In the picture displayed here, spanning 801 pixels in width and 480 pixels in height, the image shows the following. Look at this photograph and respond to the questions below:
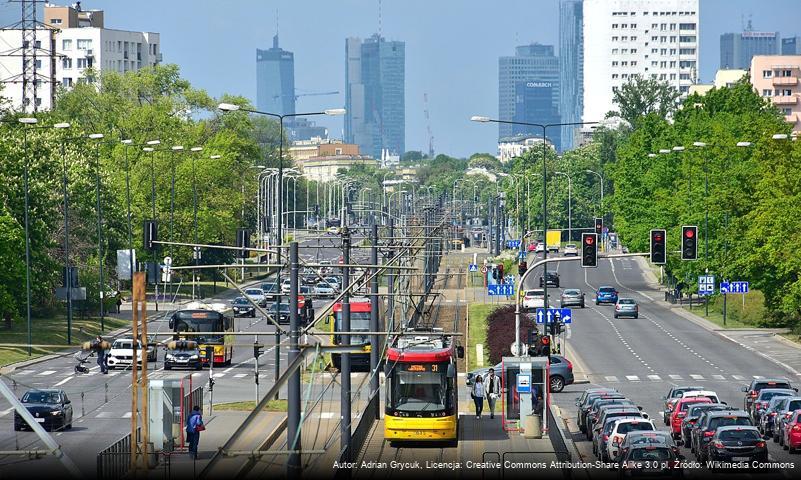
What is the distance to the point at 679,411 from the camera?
1893 inches

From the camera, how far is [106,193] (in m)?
99.4

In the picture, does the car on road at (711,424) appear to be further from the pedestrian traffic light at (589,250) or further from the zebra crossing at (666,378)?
the zebra crossing at (666,378)

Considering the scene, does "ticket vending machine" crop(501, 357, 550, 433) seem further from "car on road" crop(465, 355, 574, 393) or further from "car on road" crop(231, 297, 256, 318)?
"car on road" crop(231, 297, 256, 318)

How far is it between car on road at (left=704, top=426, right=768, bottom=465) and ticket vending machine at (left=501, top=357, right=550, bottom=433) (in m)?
8.31

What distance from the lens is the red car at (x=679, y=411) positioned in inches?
1874

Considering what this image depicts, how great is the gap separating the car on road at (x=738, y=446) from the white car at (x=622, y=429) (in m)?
1.87

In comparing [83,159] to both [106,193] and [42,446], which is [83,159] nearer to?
[106,193]

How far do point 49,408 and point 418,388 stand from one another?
1204 cm

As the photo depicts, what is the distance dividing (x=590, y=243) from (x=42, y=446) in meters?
19.2

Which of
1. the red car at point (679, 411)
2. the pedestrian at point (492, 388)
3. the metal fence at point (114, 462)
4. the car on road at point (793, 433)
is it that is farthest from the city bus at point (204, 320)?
the car on road at point (793, 433)

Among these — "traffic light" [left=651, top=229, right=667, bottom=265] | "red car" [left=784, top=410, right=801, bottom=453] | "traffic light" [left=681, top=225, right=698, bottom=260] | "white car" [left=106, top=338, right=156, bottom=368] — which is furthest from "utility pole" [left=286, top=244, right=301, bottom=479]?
"white car" [left=106, top=338, right=156, bottom=368]

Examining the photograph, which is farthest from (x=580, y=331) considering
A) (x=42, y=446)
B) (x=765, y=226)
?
(x=42, y=446)

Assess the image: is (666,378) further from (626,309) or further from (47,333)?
(47,333)

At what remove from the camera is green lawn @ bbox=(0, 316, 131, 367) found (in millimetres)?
72750
